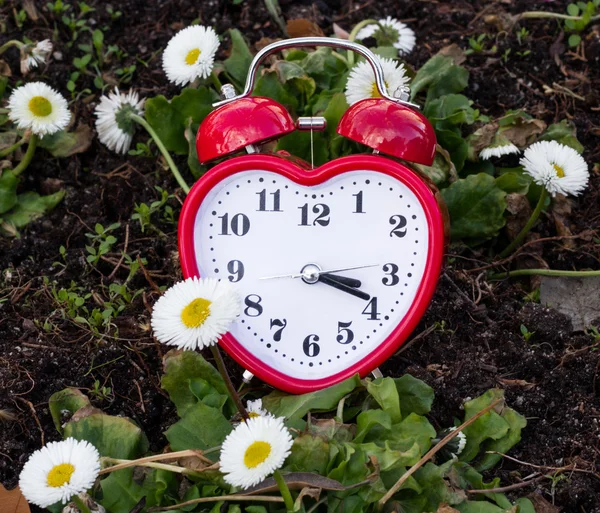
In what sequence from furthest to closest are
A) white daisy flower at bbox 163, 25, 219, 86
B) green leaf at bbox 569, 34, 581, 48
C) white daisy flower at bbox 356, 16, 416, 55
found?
green leaf at bbox 569, 34, 581, 48 → white daisy flower at bbox 356, 16, 416, 55 → white daisy flower at bbox 163, 25, 219, 86

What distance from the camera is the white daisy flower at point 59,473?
1780mm

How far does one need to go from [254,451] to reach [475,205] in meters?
1.07

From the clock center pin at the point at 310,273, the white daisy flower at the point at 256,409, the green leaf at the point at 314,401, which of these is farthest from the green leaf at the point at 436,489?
the clock center pin at the point at 310,273

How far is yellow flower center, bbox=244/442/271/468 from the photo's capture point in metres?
1.75

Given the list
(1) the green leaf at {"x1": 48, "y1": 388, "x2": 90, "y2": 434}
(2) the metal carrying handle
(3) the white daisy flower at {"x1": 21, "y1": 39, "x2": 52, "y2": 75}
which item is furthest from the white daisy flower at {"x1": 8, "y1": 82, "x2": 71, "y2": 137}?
(1) the green leaf at {"x1": 48, "y1": 388, "x2": 90, "y2": 434}

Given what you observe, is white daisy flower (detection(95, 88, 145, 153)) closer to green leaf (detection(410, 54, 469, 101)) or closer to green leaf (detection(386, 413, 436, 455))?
green leaf (detection(410, 54, 469, 101))

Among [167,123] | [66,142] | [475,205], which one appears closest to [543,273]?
[475,205]

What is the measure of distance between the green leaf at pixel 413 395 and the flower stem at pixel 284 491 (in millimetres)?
432

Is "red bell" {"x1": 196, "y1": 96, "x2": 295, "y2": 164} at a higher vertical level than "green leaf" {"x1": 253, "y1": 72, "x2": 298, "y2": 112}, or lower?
higher

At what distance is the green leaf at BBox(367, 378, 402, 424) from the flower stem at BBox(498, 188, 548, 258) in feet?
2.39

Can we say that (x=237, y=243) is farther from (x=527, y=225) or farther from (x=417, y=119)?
(x=527, y=225)

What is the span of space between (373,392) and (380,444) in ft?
0.39

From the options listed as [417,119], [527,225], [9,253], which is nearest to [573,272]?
[527,225]

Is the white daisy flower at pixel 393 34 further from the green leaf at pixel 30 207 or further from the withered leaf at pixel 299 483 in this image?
the withered leaf at pixel 299 483
